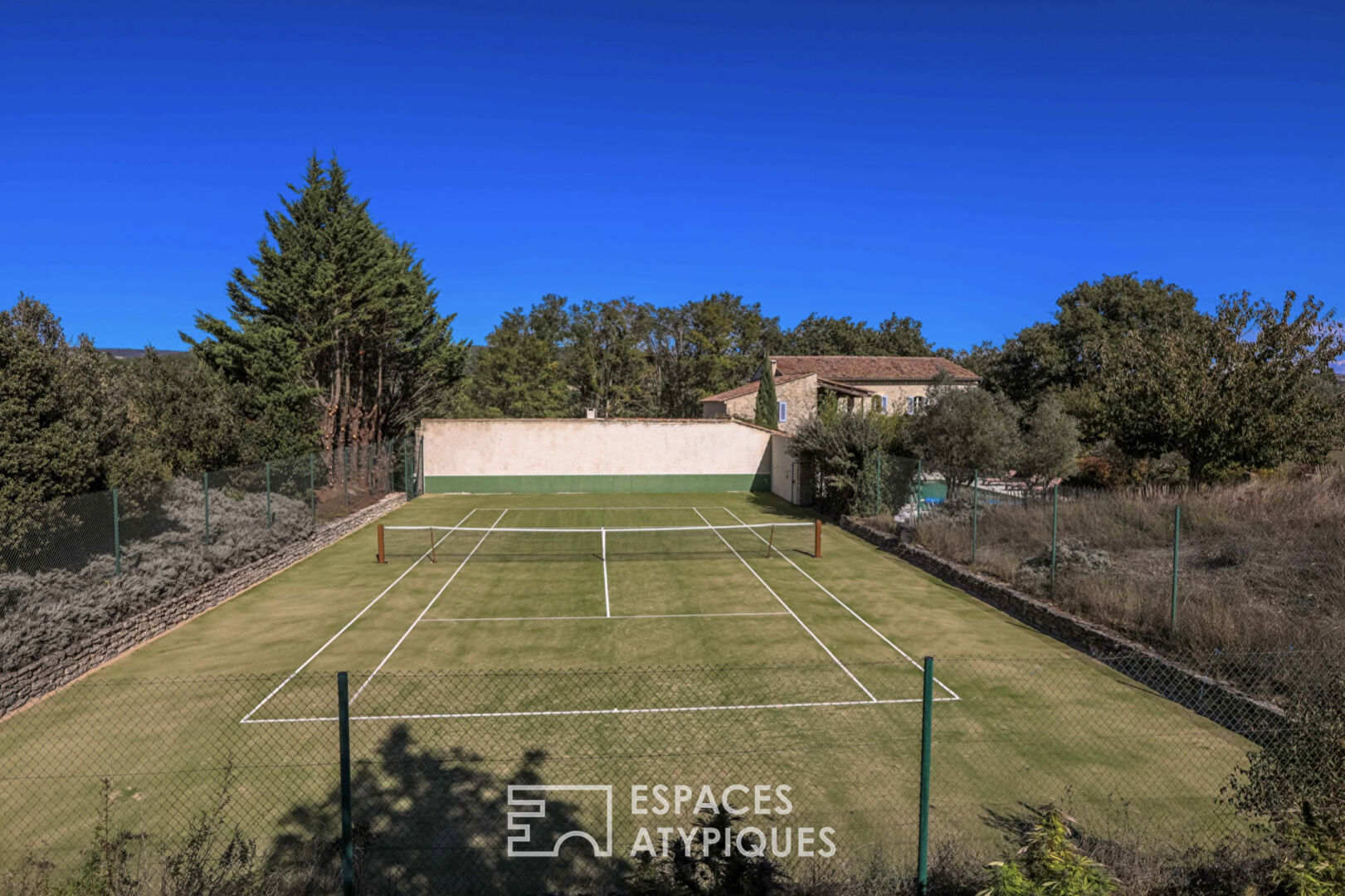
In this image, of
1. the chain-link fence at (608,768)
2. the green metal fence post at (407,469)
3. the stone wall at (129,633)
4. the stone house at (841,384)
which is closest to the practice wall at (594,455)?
the green metal fence post at (407,469)

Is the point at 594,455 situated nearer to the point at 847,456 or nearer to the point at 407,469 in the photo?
the point at 407,469

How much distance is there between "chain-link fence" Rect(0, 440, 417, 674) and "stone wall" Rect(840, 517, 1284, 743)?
1730 cm

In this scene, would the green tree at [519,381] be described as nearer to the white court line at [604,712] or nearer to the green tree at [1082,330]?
the green tree at [1082,330]

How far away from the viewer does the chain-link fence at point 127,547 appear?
11.8 metres

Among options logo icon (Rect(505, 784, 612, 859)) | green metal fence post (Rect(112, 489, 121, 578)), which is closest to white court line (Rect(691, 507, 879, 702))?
logo icon (Rect(505, 784, 612, 859))

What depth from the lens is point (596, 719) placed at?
10.6 meters

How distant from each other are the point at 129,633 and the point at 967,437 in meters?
25.2

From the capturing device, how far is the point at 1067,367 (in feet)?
153

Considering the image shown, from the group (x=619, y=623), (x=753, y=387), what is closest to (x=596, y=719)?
(x=619, y=623)

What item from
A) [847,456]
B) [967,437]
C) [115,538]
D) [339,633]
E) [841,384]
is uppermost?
[841,384]

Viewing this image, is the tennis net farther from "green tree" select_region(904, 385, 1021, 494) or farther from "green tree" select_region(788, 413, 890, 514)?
"green tree" select_region(904, 385, 1021, 494)

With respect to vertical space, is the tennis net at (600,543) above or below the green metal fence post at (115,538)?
below

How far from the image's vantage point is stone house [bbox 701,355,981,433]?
5256 cm

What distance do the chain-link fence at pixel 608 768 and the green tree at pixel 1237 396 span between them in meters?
11.9
